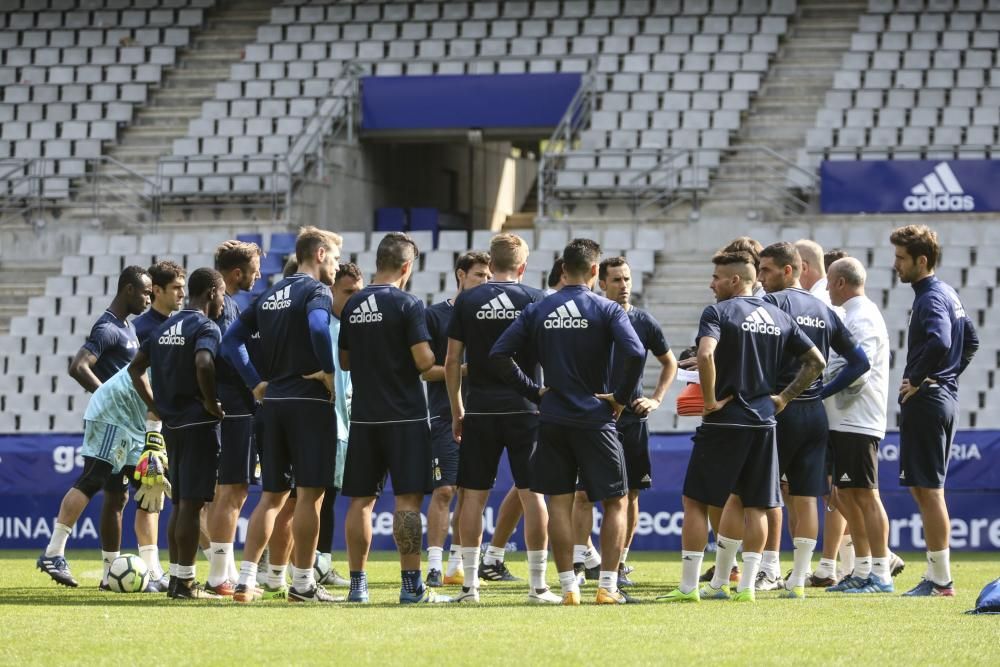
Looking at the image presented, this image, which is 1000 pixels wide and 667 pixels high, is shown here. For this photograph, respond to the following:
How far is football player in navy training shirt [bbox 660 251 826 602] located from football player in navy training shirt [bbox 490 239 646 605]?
0.47m

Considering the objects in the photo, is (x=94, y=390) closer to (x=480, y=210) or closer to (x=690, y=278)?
(x=690, y=278)

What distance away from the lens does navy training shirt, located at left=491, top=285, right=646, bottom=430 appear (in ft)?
30.2

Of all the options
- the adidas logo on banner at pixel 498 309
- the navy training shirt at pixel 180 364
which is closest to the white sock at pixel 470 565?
the adidas logo on banner at pixel 498 309

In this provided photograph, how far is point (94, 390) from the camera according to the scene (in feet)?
37.2

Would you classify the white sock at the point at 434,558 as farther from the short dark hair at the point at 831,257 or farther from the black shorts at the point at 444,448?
the short dark hair at the point at 831,257

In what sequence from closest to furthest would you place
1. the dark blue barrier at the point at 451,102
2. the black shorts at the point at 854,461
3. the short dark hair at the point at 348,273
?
1. the short dark hair at the point at 348,273
2. the black shorts at the point at 854,461
3. the dark blue barrier at the point at 451,102

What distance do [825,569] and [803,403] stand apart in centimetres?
159

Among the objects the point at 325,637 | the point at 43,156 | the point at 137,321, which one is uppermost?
the point at 43,156

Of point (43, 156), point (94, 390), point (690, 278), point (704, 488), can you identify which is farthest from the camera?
point (43, 156)

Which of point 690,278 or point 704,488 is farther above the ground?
point 690,278

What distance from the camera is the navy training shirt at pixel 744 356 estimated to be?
9.43 meters

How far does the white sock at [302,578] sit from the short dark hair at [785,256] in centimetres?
336

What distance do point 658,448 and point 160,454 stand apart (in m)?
6.31

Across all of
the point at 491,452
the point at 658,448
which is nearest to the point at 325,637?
the point at 491,452
